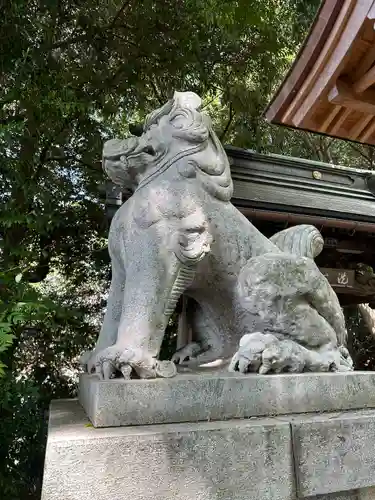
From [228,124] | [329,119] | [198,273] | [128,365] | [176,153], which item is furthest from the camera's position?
[228,124]

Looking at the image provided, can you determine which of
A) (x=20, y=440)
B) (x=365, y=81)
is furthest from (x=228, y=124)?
(x=20, y=440)

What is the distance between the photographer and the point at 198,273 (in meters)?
1.73

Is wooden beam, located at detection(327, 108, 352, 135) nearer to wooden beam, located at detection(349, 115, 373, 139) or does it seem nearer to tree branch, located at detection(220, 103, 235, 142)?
wooden beam, located at detection(349, 115, 373, 139)

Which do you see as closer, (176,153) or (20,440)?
(176,153)

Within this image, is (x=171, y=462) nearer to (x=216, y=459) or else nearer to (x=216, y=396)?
(x=216, y=459)

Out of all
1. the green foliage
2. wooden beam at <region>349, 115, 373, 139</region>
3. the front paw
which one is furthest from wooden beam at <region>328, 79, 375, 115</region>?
the green foliage

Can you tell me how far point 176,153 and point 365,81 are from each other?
6.22 feet

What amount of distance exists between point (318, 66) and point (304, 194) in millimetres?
1460

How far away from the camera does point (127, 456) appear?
3.95 feet

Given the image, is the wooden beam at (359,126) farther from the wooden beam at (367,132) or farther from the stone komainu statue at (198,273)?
the stone komainu statue at (198,273)

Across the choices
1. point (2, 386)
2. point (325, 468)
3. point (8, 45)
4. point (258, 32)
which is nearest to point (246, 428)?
point (325, 468)

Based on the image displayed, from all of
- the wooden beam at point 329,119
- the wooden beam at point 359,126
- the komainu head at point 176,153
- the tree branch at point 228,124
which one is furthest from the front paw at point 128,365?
the tree branch at point 228,124

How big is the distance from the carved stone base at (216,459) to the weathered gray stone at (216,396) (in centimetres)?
Answer: 4

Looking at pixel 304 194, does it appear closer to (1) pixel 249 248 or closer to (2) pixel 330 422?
(1) pixel 249 248
